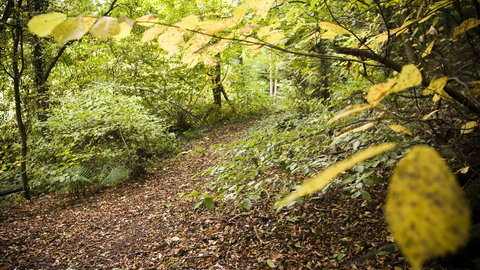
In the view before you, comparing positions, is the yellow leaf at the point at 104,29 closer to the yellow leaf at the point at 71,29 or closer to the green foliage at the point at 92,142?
the yellow leaf at the point at 71,29

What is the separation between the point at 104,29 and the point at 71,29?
0.06m

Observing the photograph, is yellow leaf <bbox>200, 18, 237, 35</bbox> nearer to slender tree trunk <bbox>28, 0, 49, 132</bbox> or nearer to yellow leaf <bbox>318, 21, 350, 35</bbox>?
yellow leaf <bbox>318, 21, 350, 35</bbox>

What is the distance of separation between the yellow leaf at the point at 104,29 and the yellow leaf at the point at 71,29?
2 cm

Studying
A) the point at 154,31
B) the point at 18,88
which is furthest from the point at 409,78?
the point at 18,88

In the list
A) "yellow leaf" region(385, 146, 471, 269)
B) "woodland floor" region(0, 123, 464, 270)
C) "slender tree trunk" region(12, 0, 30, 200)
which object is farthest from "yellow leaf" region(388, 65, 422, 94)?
"slender tree trunk" region(12, 0, 30, 200)

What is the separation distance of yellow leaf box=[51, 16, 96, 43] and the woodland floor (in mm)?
2226

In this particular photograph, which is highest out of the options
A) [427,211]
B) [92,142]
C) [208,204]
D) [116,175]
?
[427,211]

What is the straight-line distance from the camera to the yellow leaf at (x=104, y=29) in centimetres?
52

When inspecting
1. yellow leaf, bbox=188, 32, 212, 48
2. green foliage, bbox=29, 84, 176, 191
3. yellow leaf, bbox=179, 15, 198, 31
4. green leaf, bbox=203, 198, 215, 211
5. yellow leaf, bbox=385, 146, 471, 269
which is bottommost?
green foliage, bbox=29, 84, 176, 191

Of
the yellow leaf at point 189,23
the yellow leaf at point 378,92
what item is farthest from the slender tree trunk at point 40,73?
the yellow leaf at point 378,92

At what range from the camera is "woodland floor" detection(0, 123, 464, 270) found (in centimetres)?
224

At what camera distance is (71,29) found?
0.50m

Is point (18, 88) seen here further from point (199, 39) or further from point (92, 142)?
point (199, 39)

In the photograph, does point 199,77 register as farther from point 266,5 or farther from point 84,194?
point 266,5
